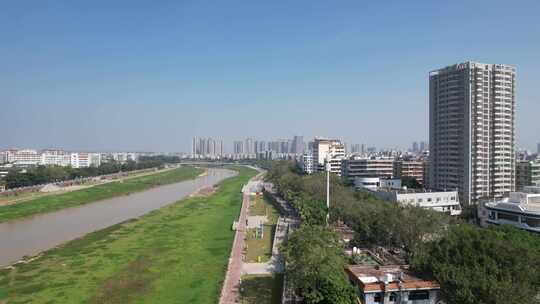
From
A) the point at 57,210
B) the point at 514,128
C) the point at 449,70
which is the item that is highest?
the point at 449,70

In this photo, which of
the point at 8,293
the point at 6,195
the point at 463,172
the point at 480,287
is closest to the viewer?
the point at 480,287

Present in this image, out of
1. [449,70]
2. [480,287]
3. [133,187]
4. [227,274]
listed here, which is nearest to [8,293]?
[227,274]

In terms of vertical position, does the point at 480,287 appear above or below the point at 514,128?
below

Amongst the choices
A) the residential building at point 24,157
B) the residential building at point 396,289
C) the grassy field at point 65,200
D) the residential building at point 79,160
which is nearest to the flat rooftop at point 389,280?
the residential building at point 396,289

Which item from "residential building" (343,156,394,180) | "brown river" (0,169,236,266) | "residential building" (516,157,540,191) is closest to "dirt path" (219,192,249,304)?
"brown river" (0,169,236,266)

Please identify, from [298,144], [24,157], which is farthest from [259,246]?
[298,144]

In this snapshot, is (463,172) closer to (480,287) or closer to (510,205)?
(510,205)

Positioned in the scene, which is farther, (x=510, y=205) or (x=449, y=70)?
(x=449, y=70)
